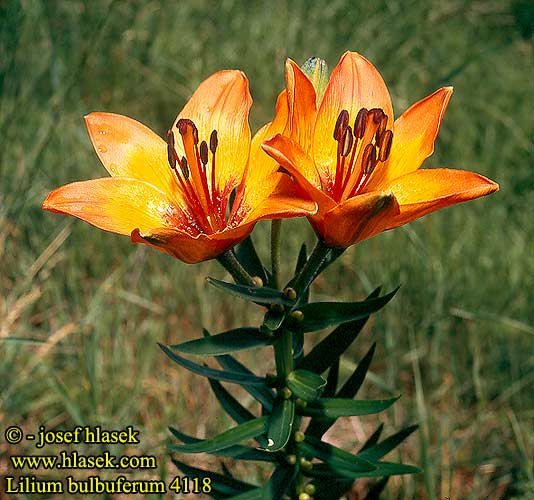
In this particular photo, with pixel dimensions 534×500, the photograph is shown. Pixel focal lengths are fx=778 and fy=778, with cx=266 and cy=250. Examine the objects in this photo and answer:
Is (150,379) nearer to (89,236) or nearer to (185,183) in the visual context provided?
(89,236)

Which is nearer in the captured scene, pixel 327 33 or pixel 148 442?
pixel 148 442

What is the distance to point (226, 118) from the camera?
3.84ft

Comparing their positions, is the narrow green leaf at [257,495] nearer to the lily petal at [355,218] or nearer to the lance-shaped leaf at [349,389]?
the lance-shaped leaf at [349,389]

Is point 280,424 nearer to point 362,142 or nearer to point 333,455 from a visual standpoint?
point 333,455

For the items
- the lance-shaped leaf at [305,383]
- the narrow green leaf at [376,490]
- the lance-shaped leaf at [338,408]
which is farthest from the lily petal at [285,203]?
the narrow green leaf at [376,490]

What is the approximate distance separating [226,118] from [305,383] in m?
0.42

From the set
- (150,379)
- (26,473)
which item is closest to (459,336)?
(150,379)

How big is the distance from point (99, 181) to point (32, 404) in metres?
1.15

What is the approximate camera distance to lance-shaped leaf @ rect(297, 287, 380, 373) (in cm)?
129

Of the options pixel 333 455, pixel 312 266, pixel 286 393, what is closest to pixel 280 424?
pixel 286 393

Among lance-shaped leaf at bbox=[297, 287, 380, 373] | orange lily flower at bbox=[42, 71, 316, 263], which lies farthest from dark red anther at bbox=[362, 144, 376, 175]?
lance-shaped leaf at bbox=[297, 287, 380, 373]

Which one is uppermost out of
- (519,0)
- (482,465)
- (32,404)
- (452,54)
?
(519,0)

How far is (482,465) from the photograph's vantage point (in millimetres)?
1931

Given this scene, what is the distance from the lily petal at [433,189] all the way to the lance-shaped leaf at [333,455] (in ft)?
1.51
